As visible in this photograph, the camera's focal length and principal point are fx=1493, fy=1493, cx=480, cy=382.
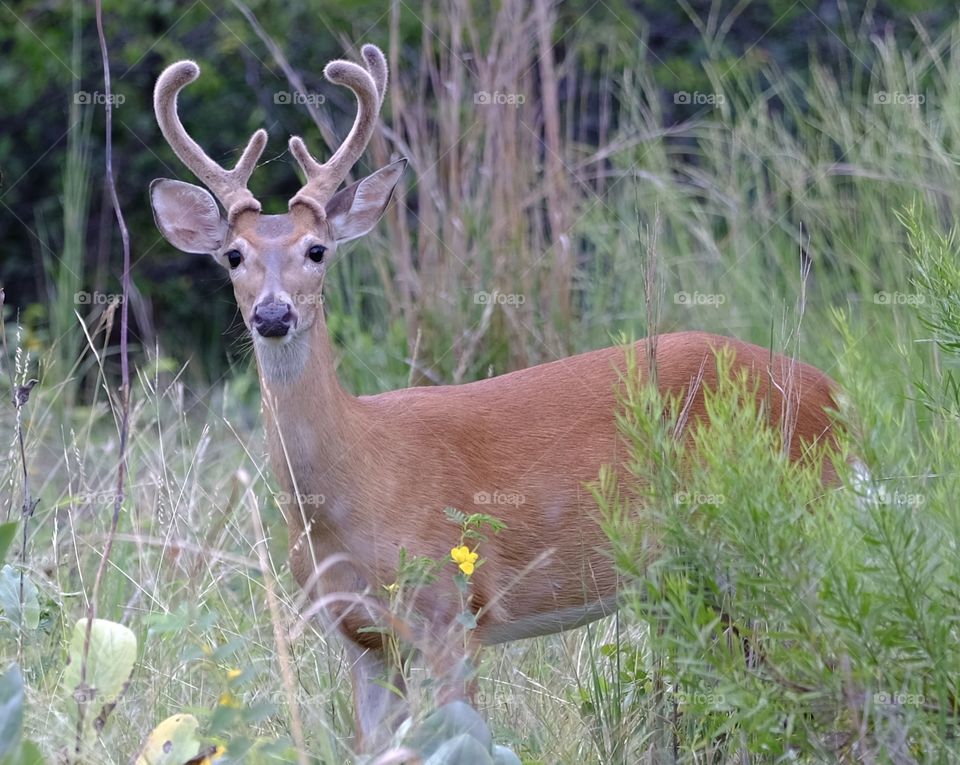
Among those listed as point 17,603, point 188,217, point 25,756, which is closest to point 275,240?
point 188,217

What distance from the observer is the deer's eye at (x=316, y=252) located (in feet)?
14.3

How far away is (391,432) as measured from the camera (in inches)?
175

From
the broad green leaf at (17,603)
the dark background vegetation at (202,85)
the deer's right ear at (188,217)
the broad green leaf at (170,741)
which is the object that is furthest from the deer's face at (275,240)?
the dark background vegetation at (202,85)

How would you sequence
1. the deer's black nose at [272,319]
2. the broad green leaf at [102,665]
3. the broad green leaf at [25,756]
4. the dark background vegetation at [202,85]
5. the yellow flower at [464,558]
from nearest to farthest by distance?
the broad green leaf at [25,756] < the broad green leaf at [102,665] < the yellow flower at [464,558] < the deer's black nose at [272,319] < the dark background vegetation at [202,85]

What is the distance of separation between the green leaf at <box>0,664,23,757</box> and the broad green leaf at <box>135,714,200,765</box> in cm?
28

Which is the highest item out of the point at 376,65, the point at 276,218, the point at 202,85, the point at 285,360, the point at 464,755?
the point at 376,65

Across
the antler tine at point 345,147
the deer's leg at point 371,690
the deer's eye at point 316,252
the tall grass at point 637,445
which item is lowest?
the deer's leg at point 371,690

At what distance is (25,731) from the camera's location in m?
3.36

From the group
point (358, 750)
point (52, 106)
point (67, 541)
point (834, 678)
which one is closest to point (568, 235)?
point (67, 541)

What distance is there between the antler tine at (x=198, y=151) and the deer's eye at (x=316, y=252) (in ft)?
0.80

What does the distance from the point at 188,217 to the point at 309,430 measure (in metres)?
0.88

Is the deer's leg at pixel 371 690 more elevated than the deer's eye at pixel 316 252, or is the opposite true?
the deer's eye at pixel 316 252

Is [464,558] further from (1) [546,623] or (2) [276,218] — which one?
(2) [276,218]

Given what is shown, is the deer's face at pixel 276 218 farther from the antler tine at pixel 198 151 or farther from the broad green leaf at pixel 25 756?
the broad green leaf at pixel 25 756
